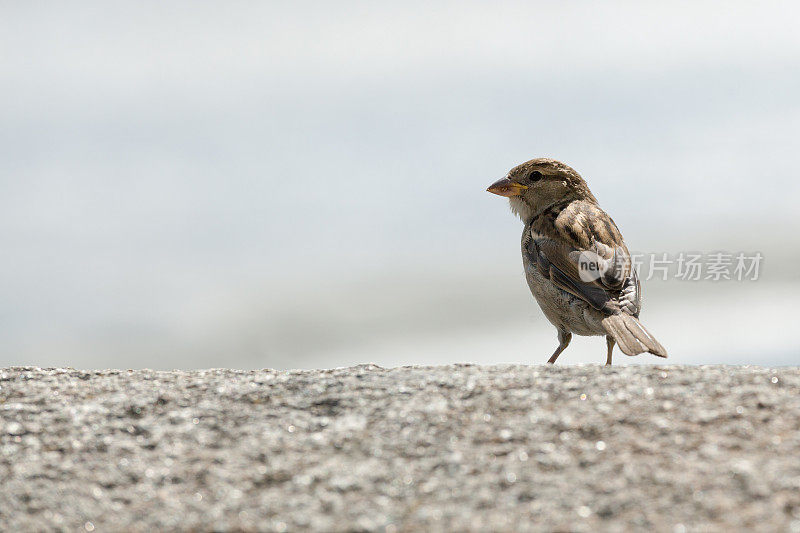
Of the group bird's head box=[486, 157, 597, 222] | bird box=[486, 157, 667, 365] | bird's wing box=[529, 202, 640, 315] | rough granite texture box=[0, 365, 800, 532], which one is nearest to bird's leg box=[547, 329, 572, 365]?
bird box=[486, 157, 667, 365]

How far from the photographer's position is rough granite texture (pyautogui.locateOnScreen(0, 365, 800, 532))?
8.57 feet

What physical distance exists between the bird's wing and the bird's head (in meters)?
0.50

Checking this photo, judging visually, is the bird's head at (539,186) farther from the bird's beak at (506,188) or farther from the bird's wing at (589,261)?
the bird's wing at (589,261)

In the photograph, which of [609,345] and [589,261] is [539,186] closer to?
[589,261]

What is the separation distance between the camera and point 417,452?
10.0 feet

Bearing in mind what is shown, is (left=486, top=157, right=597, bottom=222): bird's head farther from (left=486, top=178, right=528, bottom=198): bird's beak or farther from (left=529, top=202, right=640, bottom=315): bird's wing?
(left=529, top=202, right=640, bottom=315): bird's wing

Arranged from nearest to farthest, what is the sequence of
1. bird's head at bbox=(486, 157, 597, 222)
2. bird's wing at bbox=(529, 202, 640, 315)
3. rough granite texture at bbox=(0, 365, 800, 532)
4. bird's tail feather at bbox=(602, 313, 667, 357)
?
1. rough granite texture at bbox=(0, 365, 800, 532)
2. bird's tail feather at bbox=(602, 313, 667, 357)
3. bird's wing at bbox=(529, 202, 640, 315)
4. bird's head at bbox=(486, 157, 597, 222)

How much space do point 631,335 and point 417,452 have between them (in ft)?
11.2

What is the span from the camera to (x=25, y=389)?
13.6 feet

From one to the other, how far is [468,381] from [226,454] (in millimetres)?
1210

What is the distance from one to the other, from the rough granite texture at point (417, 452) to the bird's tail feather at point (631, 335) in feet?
6.11

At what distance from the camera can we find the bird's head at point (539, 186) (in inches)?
320

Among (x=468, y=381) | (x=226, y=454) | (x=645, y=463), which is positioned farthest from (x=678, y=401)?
(x=226, y=454)

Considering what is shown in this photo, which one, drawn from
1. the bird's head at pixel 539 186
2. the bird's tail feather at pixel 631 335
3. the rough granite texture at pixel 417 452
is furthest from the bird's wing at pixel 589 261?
the rough granite texture at pixel 417 452
